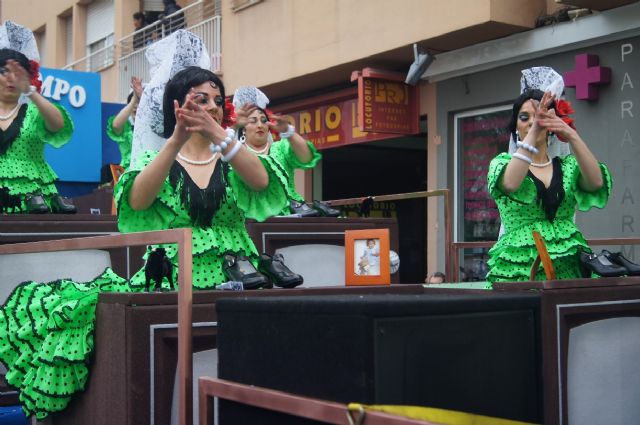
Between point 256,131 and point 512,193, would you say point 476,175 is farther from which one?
point 512,193

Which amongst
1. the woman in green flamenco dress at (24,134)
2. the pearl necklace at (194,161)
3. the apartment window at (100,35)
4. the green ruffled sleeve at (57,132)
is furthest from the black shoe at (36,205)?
the apartment window at (100,35)

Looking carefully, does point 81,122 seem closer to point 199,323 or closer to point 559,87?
point 559,87

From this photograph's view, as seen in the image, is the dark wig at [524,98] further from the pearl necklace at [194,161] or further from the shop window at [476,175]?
the shop window at [476,175]

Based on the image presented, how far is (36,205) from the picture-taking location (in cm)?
612

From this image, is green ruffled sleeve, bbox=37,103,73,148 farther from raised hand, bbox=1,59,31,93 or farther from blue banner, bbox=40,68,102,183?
blue banner, bbox=40,68,102,183

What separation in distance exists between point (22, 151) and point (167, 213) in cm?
280

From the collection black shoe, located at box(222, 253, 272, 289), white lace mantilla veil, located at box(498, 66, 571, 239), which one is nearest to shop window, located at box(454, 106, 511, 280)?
white lace mantilla veil, located at box(498, 66, 571, 239)

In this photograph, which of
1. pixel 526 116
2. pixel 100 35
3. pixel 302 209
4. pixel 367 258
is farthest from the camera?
pixel 100 35

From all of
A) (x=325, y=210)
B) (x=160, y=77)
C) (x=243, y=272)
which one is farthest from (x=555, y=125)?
(x=325, y=210)

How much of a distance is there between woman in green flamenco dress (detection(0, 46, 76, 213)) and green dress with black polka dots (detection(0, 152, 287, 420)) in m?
2.31

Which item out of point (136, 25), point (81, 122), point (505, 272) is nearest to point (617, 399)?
point (505, 272)

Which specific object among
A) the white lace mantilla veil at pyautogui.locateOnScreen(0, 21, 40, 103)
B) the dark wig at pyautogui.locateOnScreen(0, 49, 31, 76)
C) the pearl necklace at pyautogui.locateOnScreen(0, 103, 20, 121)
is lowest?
the pearl necklace at pyautogui.locateOnScreen(0, 103, 20, 121)

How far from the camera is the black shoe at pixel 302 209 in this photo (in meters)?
7.33

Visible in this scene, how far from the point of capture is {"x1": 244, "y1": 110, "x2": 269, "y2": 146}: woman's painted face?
24.9 feet
